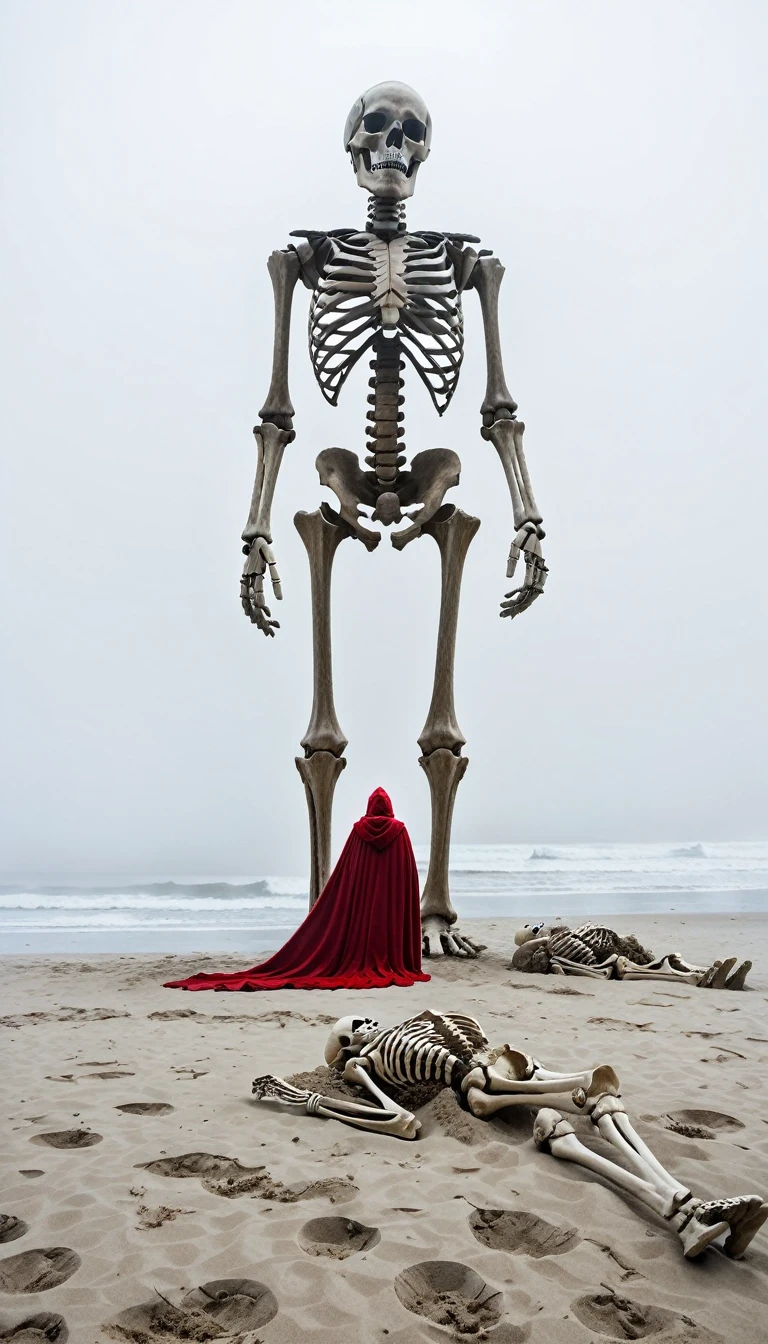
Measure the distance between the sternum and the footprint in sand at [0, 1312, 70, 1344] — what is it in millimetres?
5521

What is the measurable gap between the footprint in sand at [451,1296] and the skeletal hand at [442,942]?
13.7 feet

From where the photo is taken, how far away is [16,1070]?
354 centimetres

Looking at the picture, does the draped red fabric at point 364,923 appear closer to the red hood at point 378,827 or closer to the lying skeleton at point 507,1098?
the red hood at point 378,827

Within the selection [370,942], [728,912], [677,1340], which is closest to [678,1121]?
[677,1340]

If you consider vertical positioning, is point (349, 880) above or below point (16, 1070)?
above

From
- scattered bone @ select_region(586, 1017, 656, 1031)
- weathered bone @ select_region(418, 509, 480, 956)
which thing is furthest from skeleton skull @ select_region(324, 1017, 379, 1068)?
weathered bone @ select_region(418, 509, 480, 956)

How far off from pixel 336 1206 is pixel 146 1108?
1076 millimetres

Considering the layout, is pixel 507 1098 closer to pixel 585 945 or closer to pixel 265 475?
pixel 585 945

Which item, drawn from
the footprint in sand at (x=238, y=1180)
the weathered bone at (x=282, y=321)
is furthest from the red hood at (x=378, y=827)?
the footprint in sand at (x=238, y=1180)

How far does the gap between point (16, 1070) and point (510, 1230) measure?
2.26 metres

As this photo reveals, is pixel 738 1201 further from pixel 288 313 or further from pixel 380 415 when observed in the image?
pixel 288 313

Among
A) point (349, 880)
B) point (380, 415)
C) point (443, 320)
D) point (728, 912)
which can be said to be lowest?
point (728, 912)

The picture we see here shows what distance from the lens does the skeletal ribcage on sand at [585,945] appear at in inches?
229

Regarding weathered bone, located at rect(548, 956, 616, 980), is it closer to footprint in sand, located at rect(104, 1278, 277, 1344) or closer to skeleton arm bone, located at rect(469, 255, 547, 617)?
skeleton arm bone, located at rect(469, 255, 547, 617)
